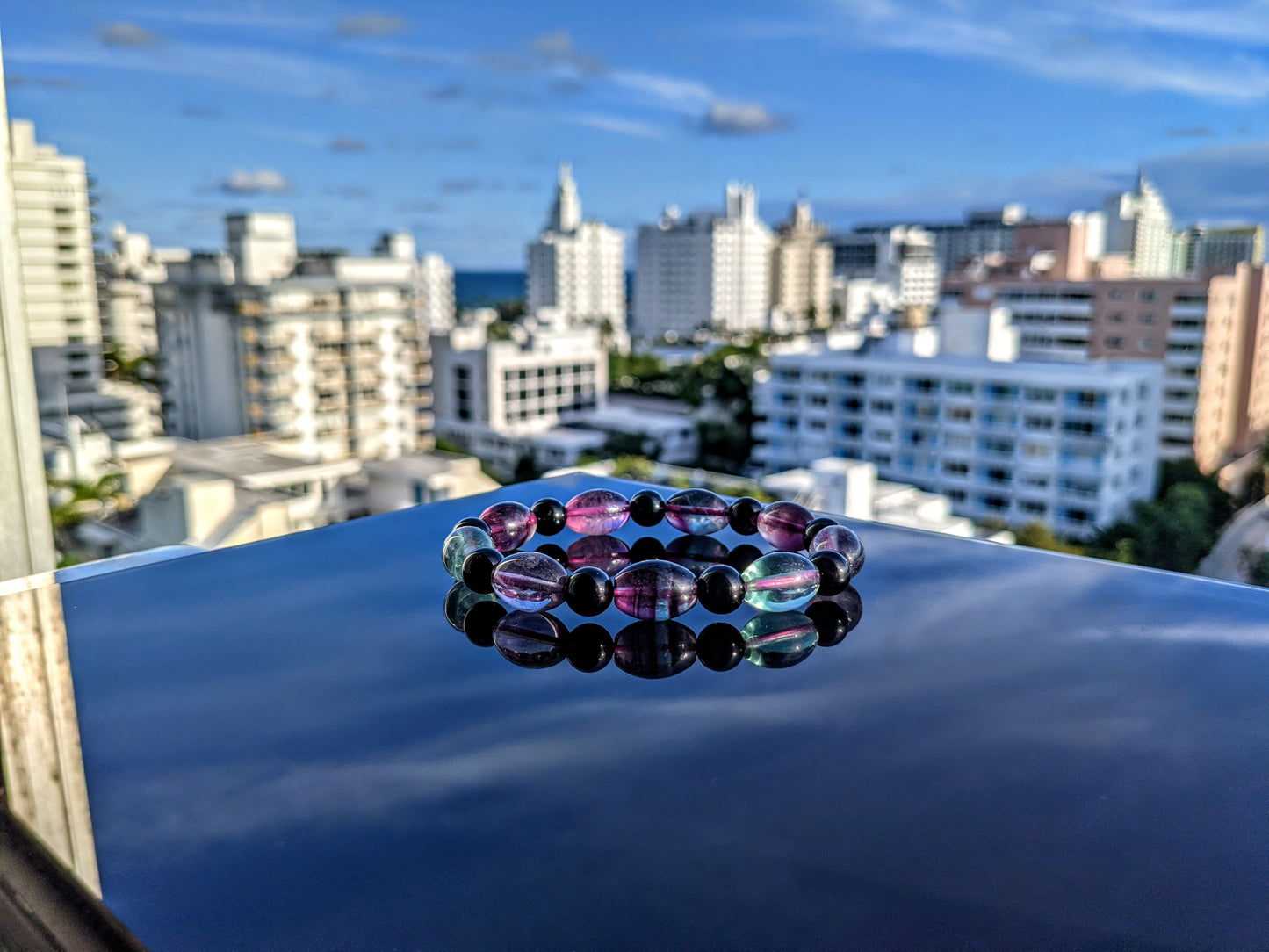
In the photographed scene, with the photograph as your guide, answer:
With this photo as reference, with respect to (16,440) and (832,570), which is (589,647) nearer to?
(832,570)

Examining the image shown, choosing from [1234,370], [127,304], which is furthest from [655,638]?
[127,304]

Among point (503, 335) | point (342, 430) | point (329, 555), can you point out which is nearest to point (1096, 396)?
point (342, 430)

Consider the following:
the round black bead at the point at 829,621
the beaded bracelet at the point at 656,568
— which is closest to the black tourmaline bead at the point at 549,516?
the beaded bracelet at the point at 656,568

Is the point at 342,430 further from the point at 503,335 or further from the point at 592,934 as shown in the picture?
the point at 592,934

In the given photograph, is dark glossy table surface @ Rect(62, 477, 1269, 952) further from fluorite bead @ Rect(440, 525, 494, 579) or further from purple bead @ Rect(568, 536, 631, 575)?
purple bead @ Rect(568, 536, 631, 575)

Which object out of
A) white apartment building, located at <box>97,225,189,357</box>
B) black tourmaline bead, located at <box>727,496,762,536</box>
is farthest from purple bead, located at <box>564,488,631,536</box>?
white apartment building, located at <box>97,225,189,357</box>

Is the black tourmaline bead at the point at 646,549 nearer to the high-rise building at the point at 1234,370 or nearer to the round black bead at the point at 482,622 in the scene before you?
the round black bead at the point at 482,622
